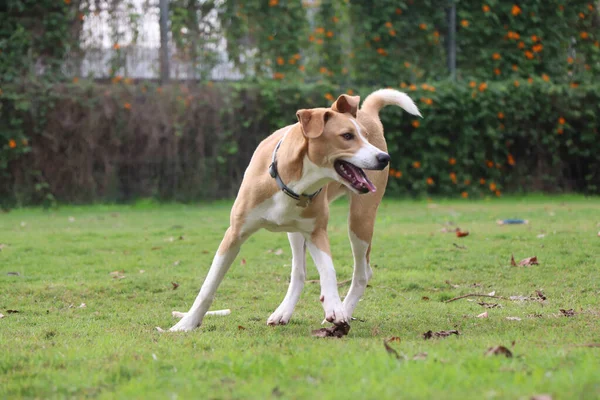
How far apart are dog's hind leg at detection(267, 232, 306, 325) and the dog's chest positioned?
630 millimetres

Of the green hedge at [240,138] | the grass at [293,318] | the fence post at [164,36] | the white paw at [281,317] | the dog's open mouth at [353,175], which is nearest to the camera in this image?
the grass at [293,318]

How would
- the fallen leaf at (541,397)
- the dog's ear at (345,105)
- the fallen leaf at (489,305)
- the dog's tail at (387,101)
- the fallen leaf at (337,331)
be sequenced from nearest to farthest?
the fallen leaf at (541,397) < the fallen leaf at (337,331) < the dog's ear at (345,105) < the fallen leaf at (489,305) < the dog's tail at (387,101)

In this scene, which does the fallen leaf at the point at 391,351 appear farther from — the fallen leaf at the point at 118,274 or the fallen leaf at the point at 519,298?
the fallen leaf at the point at 118,274

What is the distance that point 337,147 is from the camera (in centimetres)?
527

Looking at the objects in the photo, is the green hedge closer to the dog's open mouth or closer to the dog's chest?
the dog's chest

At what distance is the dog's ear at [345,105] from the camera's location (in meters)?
5.51

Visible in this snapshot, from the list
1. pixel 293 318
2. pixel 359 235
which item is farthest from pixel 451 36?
pixel 293 318

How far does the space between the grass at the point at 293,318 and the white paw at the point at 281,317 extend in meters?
0.16

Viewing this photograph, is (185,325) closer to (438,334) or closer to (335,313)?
(335,313)

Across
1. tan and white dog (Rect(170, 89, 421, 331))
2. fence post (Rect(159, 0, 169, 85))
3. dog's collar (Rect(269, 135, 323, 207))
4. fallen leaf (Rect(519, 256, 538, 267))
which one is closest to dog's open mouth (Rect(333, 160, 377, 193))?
tan and white dog (Rect(170, 89, 421, 331))

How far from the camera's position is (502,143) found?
16422 mm

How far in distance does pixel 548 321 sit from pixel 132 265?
4524 mm

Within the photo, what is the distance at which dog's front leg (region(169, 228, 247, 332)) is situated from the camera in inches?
222

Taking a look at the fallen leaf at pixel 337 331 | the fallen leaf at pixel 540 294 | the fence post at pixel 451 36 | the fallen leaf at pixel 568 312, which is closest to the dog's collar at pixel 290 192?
the fallen leaf at pixel 337 331
